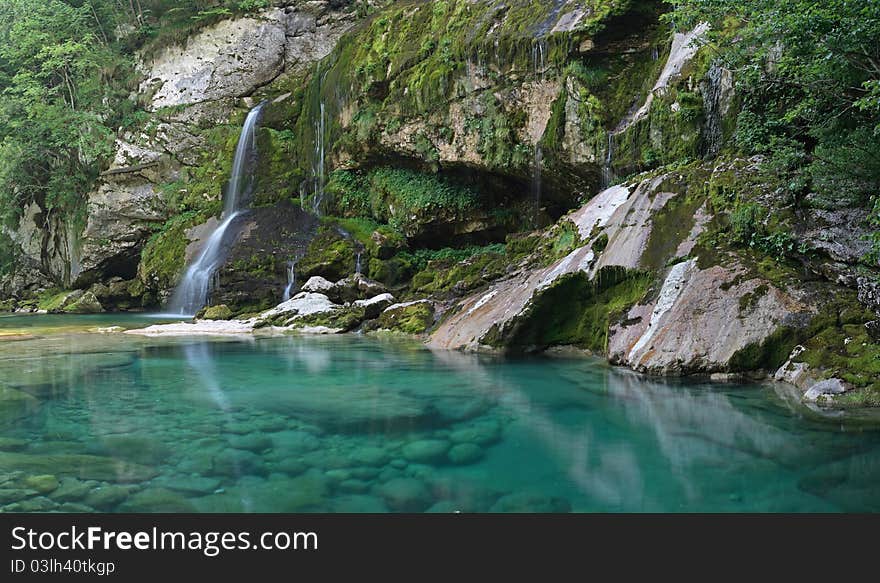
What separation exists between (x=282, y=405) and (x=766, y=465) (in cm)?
449

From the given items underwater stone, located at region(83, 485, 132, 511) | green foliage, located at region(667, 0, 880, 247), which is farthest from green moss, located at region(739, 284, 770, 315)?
underwater stone, located at region(83, 485, 132, 511)

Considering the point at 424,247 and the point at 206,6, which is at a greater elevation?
the point at 206,6

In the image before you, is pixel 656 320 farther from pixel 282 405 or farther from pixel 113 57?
pixel 113 57

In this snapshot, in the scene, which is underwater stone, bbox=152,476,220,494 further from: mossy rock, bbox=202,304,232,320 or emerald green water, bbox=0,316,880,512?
mossy rock, bbox=202,304,232,320

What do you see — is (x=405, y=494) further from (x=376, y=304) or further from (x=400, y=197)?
(x=400, y=197)

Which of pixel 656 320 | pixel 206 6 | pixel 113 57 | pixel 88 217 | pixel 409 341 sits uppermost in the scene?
pixel 206 6

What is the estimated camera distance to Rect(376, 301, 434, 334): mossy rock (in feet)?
40.6

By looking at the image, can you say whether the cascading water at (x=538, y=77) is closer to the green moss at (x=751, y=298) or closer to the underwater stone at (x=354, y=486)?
the green moss at (x=751, y=298)

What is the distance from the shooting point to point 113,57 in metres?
26.8

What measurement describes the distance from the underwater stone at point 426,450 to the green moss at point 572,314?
459 cm

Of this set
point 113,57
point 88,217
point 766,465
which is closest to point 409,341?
point 766,465

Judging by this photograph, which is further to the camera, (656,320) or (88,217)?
Result: (88,217)

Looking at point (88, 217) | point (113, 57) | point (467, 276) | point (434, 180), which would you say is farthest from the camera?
point (113, 57)
